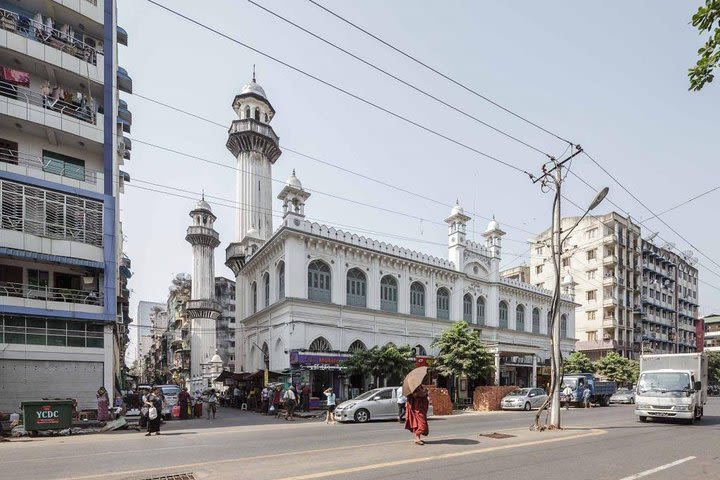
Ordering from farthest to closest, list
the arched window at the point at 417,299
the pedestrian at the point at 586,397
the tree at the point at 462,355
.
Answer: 1. the arched window at the point at 417,299
2. the pedestrian at the point at 586,397
3. the tree at the point at 462,355

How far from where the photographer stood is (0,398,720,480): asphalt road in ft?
27.9

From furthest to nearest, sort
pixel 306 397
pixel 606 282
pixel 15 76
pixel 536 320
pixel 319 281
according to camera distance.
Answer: pixel 606 282 < pixel 536 320 < pixel 319 281 < pixel 306 397 < pixel 15 76

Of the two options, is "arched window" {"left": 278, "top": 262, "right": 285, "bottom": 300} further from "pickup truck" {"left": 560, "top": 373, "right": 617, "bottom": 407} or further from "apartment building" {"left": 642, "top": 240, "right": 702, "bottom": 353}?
"apartment building" {"left": 642, "top": 240, "right": 702, "bottom": 353}

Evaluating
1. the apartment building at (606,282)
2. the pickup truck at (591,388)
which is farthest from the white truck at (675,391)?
the apartment building at (606,282)

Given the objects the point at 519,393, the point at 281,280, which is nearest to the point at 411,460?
the point at 519,393

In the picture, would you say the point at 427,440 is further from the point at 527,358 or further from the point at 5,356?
the point at 527,358

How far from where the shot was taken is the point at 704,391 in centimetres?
1873

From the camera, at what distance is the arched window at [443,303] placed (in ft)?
126

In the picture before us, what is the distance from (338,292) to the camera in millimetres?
31844

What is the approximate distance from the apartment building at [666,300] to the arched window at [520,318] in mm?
31308

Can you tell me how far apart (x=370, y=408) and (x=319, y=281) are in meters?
11.9

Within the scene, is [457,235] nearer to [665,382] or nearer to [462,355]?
[462,355]

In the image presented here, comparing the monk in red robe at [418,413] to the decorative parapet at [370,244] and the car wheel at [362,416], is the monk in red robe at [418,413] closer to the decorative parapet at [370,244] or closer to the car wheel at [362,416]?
the car wheel at [362,416]

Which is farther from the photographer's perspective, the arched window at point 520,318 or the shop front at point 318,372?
the arched window at point 520,318
